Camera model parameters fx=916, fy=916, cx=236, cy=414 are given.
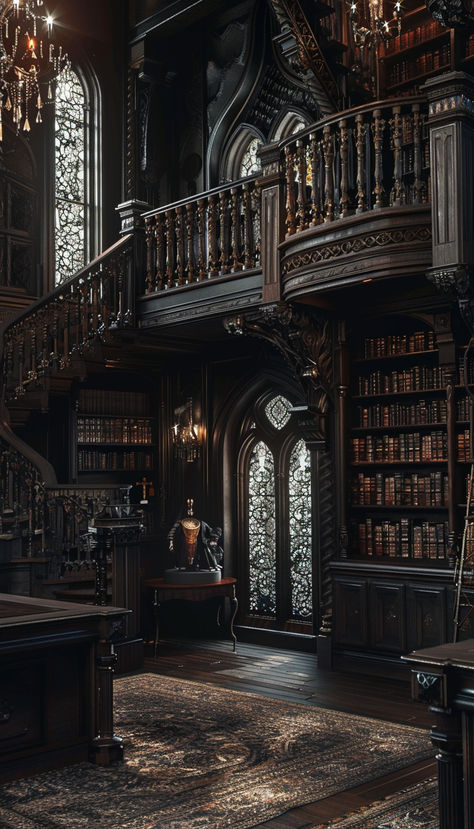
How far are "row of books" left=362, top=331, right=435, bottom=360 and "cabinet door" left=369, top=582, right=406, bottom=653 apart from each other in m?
2.03

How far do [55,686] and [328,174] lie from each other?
170 inches

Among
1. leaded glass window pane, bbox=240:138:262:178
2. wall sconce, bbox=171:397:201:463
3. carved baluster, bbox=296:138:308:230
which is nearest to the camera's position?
carved baluster, bbox=296:138:308:230

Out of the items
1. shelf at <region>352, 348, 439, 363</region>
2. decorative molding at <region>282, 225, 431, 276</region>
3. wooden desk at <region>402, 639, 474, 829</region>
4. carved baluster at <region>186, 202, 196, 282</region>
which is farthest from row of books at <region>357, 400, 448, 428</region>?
wooden desk at <region>402, 639, 474, 829</region>

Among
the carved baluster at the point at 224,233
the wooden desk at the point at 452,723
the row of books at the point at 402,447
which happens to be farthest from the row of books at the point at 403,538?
the wooden desk at the point at 452,723

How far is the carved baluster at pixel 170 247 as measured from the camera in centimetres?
900

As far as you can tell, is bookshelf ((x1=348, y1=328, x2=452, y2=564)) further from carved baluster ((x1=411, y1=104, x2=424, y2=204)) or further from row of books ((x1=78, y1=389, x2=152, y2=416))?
row of books ((x1=78, y1=389, x2=152, y2=416))

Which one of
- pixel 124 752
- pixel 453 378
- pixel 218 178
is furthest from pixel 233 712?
pixel 218 178

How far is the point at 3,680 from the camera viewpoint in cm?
481

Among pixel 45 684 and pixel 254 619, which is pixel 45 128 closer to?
pixel 254 619

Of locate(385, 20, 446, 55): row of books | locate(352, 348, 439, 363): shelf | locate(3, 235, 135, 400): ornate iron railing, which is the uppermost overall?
locate(385, 20, 446, 55): row of books

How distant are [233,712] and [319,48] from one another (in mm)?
5579

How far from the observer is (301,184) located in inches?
292

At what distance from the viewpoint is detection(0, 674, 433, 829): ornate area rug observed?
14.5ft

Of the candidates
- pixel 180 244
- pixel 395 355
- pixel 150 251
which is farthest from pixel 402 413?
pixel 150 251
